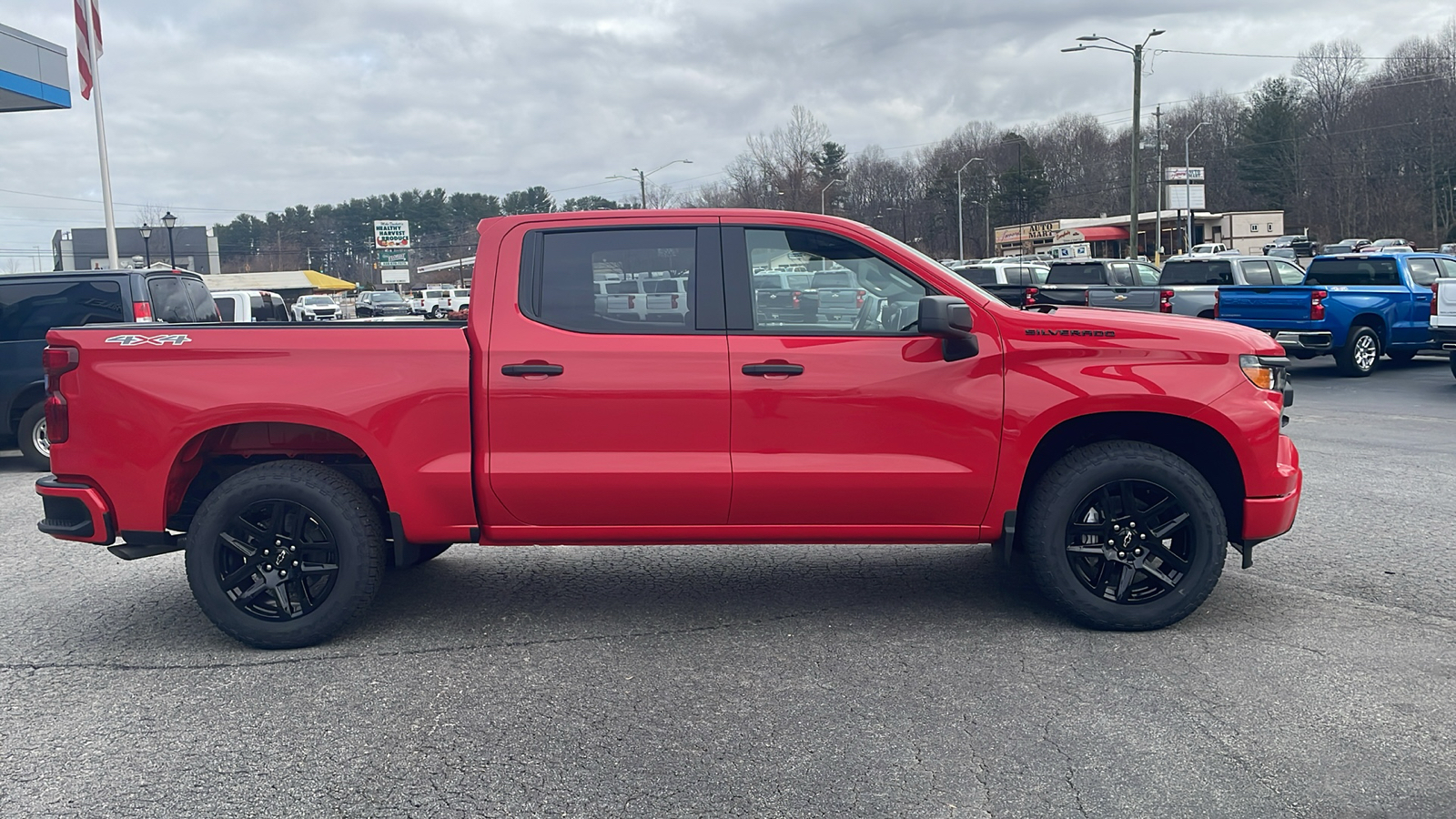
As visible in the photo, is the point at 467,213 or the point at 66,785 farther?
the point at 467,213

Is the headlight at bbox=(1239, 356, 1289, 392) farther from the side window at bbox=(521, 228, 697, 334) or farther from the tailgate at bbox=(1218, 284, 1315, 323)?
the tailgate at bbox=(1218, 284, 1315, 323)

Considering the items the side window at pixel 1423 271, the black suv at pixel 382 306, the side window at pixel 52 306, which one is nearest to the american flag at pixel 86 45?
the side window at pixel 52 306

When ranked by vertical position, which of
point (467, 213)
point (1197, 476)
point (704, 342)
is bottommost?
point (1197, 476)

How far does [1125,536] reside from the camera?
5.12m

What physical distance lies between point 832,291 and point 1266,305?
1492 centimetres

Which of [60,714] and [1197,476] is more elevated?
[1197,476]

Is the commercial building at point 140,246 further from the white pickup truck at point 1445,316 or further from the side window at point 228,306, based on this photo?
the white pickup truck at point 1445,316

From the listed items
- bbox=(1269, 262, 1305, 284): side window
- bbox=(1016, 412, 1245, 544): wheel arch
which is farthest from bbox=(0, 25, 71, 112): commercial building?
bbox=(1269, 262, 1305, 284): side window

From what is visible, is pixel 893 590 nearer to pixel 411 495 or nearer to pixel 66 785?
pixel 411 495

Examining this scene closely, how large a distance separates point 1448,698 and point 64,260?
385 ft

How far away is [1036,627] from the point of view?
5223 millimetres

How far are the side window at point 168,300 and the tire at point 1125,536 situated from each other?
9492 millimetres

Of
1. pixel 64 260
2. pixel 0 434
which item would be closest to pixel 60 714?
pixel 0 434

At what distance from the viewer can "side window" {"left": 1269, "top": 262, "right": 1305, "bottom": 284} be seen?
66.9ft
